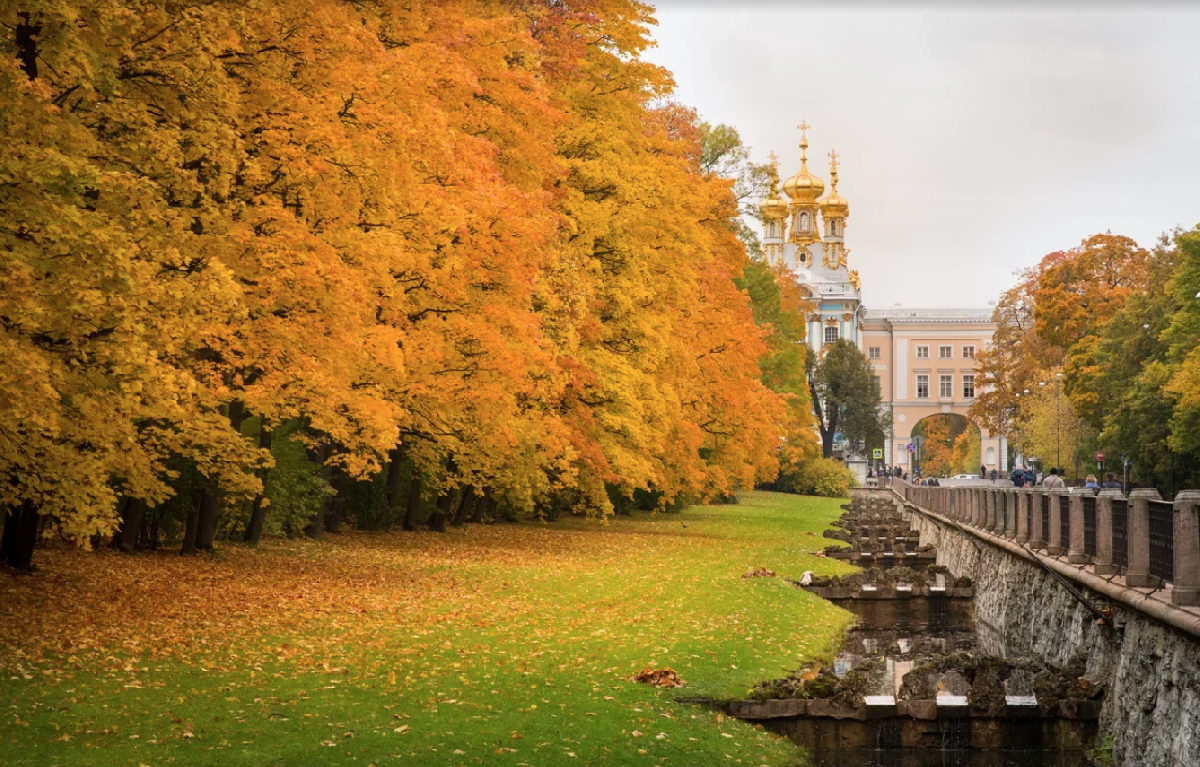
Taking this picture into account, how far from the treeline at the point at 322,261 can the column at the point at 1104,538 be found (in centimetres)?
872

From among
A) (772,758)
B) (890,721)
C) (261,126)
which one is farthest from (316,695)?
(261,126)

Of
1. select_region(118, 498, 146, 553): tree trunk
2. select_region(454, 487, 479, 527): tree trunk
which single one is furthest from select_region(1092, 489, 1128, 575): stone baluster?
select_region(454, 487, 479, 527): tree trunk

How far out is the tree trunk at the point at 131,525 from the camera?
20.2 metres

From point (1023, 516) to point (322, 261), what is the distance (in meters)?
11.4

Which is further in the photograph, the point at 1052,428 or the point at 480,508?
the point at 1052,428

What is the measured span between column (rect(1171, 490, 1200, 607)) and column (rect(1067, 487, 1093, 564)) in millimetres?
5318

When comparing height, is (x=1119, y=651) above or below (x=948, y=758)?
above

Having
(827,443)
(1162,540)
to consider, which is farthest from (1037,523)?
(827,443)

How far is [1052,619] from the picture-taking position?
675 inches

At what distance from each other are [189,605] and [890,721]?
291 inches

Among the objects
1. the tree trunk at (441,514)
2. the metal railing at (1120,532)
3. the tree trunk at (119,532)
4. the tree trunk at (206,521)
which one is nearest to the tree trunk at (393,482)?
the tree trunk at (441,514)

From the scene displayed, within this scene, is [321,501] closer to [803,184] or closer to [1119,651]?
[1119,651]

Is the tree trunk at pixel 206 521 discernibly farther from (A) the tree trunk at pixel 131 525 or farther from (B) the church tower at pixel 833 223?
(B) the church tower at pixel 833 223

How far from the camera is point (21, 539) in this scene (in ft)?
54.9
